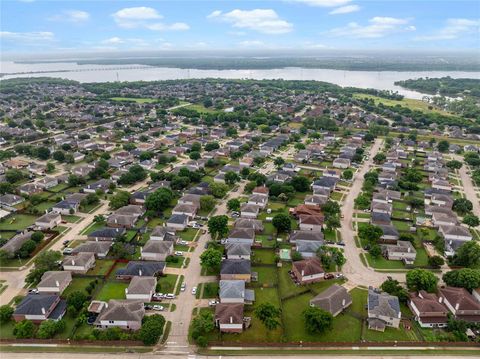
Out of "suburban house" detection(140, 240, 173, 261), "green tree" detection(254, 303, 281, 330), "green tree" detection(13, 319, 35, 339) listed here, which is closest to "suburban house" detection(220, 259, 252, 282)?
"green tree" detection(254, 303, 281, 330)

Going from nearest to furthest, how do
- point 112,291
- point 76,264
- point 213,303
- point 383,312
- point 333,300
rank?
point 383,312 < point 333,300 < point 213,303 < point 112,291 < point 76,264

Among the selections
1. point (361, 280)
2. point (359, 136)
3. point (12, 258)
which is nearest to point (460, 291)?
point (361, 280)

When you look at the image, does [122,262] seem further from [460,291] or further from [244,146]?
[244,146]

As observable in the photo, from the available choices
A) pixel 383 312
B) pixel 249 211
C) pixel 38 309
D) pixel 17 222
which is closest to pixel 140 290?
pixel 38 309

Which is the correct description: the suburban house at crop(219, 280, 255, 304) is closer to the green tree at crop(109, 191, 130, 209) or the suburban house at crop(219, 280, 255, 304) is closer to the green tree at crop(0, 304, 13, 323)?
the green tree at crop(0, 304, 13, 323)

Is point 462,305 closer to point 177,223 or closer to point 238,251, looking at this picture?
point 238,251

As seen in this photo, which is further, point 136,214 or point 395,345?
point 136,214
